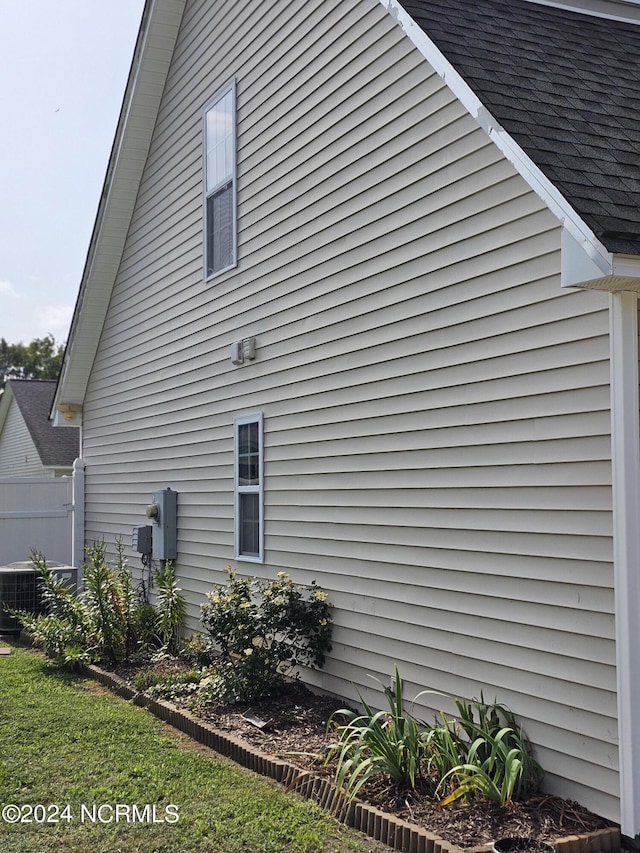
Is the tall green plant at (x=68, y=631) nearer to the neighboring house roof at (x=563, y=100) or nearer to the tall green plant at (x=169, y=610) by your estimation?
the tall green plant at (x=169, y=610)

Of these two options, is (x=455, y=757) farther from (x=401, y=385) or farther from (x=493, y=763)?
(x=401, y=385)

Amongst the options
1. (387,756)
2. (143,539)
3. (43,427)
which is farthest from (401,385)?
(43,427)

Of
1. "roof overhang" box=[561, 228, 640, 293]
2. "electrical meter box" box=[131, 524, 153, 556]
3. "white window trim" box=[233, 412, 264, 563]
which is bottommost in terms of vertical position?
"electrical meter box" box=[131, 524, 153, 556]

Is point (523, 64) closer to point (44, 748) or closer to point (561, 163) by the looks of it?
point (561, 163)

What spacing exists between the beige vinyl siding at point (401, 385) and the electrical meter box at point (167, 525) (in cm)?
17

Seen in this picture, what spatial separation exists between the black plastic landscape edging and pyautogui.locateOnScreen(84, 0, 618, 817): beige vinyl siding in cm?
27

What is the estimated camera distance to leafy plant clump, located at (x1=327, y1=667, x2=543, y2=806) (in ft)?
15.1

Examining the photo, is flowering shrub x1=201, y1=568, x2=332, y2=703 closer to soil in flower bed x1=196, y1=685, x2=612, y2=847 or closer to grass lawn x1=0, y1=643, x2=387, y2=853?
grass lawn x1=0, y1=643, x2=387, y2=853

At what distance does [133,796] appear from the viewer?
5.20 metres

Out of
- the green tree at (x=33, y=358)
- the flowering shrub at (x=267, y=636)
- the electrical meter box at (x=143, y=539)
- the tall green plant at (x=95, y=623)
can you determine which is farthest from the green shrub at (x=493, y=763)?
the green tree at (x=33, y=358)

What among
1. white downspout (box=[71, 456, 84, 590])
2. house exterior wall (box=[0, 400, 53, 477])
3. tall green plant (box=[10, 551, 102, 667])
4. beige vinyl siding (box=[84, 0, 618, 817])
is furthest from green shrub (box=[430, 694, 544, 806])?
house exterior wall (box=[0, 400, 53, 477])

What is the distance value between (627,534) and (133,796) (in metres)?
3.09

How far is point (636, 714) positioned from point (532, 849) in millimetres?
769

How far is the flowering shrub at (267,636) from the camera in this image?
22.7 feet
